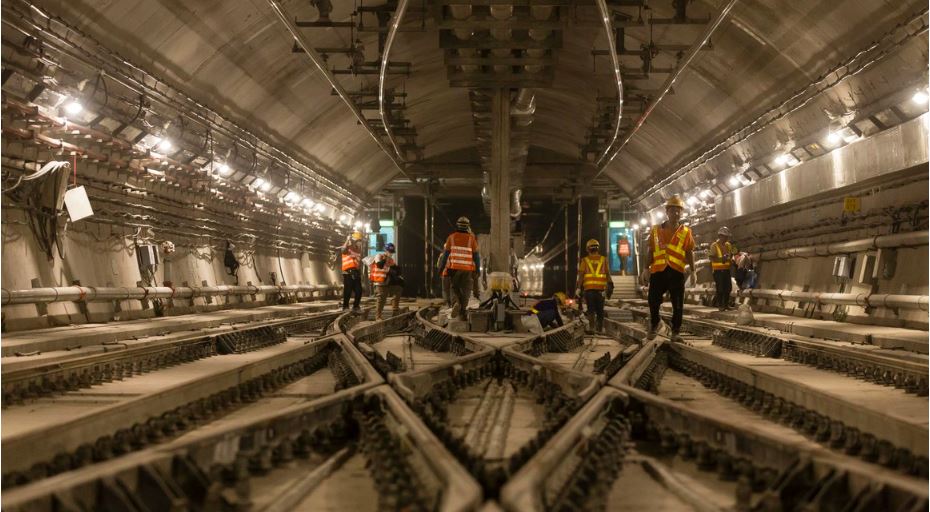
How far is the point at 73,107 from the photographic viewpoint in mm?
11438

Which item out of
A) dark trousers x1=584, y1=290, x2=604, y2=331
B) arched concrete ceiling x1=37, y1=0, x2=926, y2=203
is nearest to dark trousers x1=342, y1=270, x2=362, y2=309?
arched concrete ceiling x1=37, y1=0, x2=926, y2=203

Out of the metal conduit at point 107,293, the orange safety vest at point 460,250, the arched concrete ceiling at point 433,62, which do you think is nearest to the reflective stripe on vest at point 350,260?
the metal conduit at point 107,293

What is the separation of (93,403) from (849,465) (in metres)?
4.58

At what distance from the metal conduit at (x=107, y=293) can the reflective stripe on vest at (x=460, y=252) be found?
4641mm

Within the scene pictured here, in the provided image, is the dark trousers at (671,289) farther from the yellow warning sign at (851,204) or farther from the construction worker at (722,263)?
the construction worker at (722,263)

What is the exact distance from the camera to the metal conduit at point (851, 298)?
1182cm

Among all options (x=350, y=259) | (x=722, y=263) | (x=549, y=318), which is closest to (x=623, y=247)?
(x=722, y=263)

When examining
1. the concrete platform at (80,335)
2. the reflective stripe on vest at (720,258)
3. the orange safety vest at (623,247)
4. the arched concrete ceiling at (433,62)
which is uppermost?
the arched concrete ceiling at (433,62)

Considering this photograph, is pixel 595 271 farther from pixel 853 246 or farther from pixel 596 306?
pixel 853 246

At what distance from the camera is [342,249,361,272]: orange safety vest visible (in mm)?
17078

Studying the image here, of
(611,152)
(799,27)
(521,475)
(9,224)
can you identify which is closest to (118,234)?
(9,224)

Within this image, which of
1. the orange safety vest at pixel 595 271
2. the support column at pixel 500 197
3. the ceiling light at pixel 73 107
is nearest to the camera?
the ceiling light at pixel 73 107

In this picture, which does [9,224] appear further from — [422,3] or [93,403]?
[422,3]

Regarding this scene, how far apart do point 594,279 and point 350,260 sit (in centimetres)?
564
